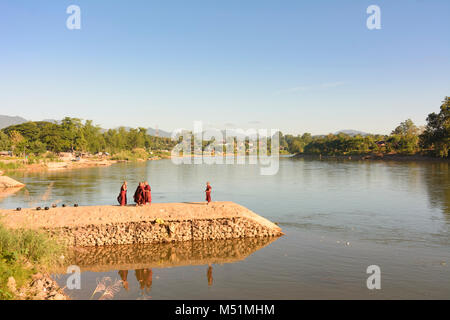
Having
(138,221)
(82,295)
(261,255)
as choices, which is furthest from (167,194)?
(82,295)

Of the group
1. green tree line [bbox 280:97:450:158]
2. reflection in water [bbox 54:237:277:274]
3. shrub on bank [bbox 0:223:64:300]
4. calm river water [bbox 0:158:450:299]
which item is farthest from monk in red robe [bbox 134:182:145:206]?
green tree line [bbox 280:97:450:158]

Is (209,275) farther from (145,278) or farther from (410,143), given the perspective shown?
(410,143)

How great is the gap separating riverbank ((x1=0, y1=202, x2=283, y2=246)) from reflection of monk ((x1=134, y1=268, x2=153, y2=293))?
4.12 metres

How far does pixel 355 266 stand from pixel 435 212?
72.1 ft

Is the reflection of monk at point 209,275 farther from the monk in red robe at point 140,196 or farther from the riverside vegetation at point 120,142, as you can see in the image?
the riverside vegetation at point 120,142

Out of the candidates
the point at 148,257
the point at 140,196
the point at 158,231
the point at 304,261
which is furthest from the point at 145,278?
the point at 304,261

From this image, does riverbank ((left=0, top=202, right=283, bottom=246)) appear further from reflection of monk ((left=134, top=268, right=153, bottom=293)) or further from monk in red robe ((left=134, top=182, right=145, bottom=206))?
reflection of monk ((left=134, top=268, right=153, bottom=293))

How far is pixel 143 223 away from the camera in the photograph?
23.4 meters

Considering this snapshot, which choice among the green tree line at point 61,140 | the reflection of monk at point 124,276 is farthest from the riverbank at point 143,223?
the green tree line at point 61,140

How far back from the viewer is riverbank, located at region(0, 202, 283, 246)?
22125mm

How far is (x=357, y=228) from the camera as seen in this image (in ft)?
98.3

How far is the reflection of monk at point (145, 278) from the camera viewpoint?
56.9 feet
